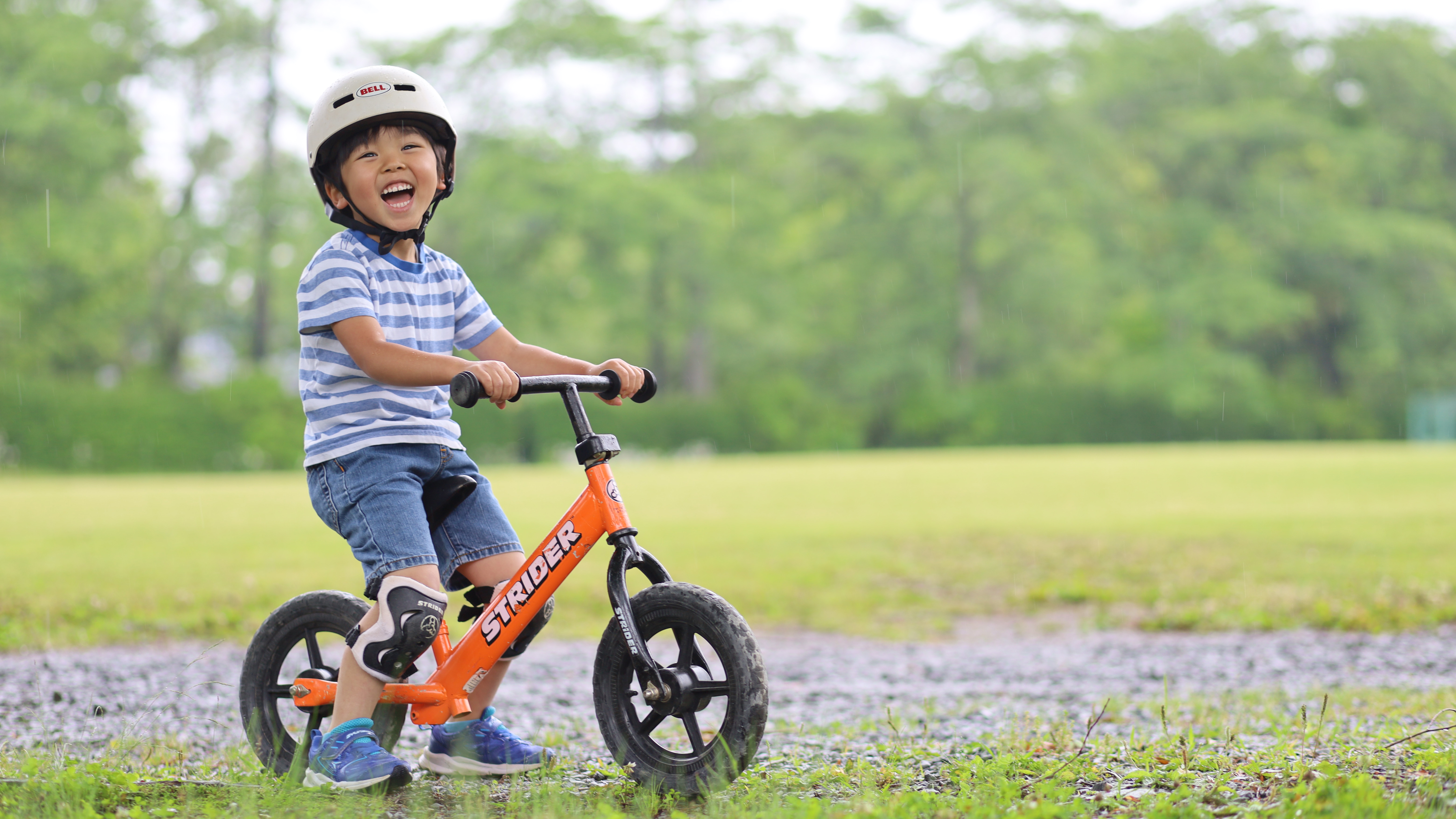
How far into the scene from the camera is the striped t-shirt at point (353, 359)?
354 cm

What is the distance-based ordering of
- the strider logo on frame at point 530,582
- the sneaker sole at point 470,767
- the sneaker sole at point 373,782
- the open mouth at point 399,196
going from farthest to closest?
the sneaker sole at point 470,767, the open mouth at point 399,196, the strider logo on frame at point 530,582, the sneaker sole at point 373,782

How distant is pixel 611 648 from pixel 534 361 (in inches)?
33.6

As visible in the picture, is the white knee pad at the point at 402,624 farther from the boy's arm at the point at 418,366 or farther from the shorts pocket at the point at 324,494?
the boy's arm at the point at 418,366

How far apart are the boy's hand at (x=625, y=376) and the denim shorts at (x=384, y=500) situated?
432 millimetres

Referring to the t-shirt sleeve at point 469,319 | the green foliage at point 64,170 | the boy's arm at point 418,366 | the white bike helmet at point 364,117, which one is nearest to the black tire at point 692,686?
the boy's arm at point 418,366

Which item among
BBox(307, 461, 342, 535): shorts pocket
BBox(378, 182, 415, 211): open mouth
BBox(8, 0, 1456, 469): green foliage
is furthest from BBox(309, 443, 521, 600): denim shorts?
BBox(8, 0, 1456, 469): green foliage

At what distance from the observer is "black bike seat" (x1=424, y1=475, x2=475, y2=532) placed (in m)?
3.69

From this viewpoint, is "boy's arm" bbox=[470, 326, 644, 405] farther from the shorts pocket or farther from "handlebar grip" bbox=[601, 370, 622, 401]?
the shorts pocket

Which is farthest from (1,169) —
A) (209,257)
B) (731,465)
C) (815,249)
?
(815,249)

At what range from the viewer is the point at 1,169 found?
33375 mm

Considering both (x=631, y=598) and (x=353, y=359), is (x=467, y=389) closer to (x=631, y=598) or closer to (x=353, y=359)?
(x=353, y=359)

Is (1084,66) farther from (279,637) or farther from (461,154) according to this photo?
(279,637)

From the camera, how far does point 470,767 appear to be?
3822mm

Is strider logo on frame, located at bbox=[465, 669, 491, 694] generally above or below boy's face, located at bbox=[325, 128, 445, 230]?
below
